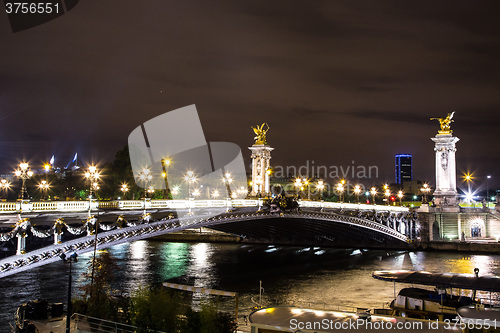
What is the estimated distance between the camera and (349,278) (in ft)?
128

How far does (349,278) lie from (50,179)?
5729 centimetres

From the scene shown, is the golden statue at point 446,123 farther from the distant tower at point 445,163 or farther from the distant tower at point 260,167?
the distant tower at point 260,167

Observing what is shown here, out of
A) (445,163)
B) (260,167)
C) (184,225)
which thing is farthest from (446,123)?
(184,225)

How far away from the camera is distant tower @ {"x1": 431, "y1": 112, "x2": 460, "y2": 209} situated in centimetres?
6875

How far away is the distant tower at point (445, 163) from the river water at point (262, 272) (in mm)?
14435

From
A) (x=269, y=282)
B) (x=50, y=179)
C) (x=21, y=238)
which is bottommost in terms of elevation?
(x=269, y=282)

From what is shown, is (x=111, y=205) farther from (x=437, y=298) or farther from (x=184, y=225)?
(x=437, y=298)

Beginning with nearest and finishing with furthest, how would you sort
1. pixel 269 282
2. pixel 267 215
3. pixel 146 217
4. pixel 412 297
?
pixel 412 297
pixel 146 217
pixel 269 282
pixel 267 215

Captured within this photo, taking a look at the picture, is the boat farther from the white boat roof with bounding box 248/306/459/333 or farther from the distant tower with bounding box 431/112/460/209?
the distant tower with bounding box 431/112/460/209

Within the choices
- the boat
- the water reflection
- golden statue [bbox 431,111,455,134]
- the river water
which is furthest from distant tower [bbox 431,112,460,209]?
the boat

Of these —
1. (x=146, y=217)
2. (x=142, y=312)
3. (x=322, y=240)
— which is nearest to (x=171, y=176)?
(x=322, y=240)

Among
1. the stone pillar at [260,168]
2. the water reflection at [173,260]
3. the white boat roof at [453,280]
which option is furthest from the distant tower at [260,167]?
the white boat roof at [453,280]

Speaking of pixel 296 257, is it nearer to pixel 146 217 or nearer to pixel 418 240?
pixel 418 240

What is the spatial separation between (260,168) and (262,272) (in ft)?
71.1
